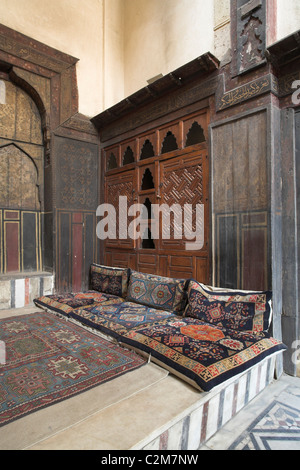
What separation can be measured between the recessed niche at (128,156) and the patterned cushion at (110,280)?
1812mm

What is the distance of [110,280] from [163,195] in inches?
62.3

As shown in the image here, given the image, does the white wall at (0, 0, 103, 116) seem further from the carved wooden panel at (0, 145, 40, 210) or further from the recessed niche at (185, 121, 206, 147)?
the recessed niche at (185, 121, 206, 147)

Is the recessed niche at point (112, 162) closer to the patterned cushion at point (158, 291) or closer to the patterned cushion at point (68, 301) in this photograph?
the patterned cushion at point (158, 291)

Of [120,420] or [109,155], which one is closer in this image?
[120,420]

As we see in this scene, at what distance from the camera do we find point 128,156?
15.9 ft

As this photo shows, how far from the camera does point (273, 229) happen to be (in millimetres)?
2883

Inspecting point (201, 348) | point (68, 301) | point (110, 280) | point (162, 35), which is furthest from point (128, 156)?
point (201, 348)

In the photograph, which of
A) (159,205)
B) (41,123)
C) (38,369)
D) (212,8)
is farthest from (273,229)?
(41,123)

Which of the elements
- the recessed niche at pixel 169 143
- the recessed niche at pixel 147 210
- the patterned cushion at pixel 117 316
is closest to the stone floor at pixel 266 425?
the patterned cushion at pixel 117 316

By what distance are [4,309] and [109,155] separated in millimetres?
3059

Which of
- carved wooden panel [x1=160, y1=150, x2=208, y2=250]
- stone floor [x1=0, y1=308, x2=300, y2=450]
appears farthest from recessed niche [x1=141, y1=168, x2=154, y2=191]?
stone floor [x1=0, y1=308, x2=300, y2=450]

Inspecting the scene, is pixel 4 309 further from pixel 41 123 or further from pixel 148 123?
pixel 148 123

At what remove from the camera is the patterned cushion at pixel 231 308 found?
2701 mm
